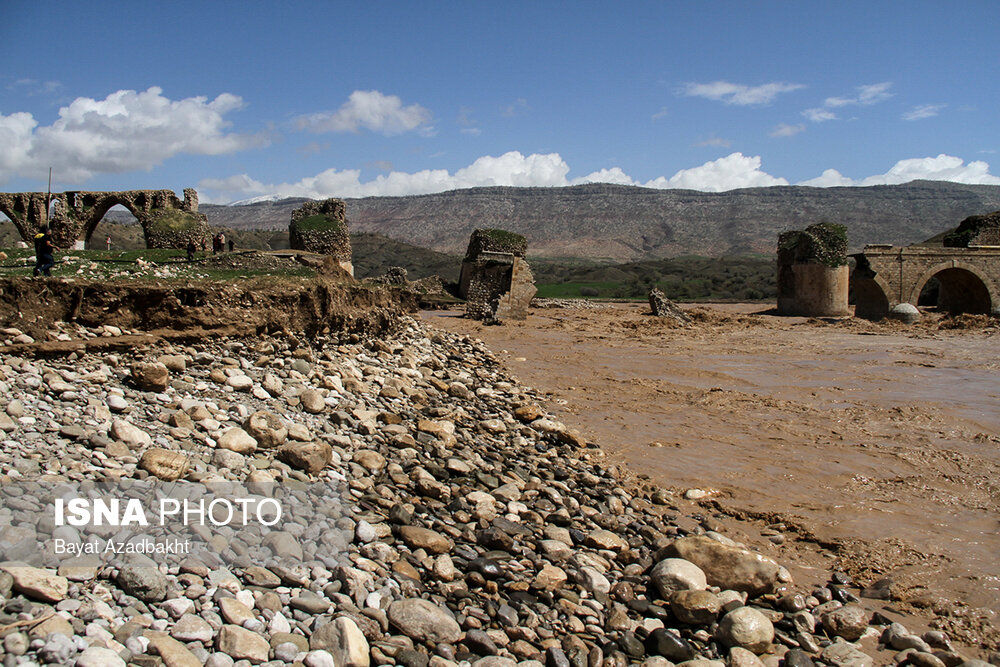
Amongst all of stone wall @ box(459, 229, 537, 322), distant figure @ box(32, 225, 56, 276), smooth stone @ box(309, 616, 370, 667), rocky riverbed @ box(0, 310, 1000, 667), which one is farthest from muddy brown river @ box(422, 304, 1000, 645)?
distant figure @ box(32, 225, 56, 276)

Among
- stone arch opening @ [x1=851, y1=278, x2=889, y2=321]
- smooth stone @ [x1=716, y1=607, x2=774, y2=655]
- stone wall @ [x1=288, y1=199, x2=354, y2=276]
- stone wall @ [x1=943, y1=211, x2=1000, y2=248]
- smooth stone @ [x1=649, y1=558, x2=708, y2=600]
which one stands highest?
stone wall @ [x1=943, y1=211, x2=1000, y2=248]

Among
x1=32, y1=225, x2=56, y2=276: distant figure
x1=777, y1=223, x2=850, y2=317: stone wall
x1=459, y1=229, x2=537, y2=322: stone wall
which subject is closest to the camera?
x1=32, y1=225, x2=56, y2=276: distant figure

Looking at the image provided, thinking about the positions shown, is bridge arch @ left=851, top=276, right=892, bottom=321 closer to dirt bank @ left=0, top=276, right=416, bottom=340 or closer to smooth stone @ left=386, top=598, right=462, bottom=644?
dirt bank @ left=0, top=276, right=416, bottom=340

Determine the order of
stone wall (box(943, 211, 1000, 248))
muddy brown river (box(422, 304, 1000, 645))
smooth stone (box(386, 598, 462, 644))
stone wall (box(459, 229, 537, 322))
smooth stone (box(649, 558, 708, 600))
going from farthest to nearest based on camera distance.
Result: stone wall (box(943, 211, 1000, 248)) < stone wall (box(459, 229, 537, 322)) < muddy brown river (box(422, 304, 1000, 645)) < smooth stone (box(649, 558, 708, 600)) < smooth stone (box(386, 598, 462, 644))

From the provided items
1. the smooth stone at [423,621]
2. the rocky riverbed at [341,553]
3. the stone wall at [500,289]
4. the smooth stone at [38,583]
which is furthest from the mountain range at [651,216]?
the smooth stone at [38,583]

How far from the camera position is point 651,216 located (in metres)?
100

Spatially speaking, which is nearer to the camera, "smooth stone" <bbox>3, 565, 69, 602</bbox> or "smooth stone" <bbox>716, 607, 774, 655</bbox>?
"smooth stone" <bbox>3, 565, 69, 602</bbox>

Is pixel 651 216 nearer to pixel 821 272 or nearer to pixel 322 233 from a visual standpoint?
pixel 821 272

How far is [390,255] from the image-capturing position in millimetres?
49188

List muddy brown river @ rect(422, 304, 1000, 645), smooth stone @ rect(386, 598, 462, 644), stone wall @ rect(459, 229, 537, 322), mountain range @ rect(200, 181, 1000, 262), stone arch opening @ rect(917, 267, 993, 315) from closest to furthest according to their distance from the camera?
smooth stone @ rect(386, 598, 462, 644), muddy brown river @ rect(422, 304, 1000, 645), stone wall @ rect(459, 229, 537, 322), stone arch opening @ rect(917, 267, 993, 315), mountain range @ rect(200, 181, 1000, 262)

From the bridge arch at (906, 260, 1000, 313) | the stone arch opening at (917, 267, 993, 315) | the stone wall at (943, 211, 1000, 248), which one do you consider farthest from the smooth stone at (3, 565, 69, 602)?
the stone wall at (943, 211, 1000, 248)

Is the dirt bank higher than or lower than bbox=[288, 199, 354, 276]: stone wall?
lower

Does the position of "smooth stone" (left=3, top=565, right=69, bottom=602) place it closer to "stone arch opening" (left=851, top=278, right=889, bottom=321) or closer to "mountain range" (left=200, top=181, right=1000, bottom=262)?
"stone arch opening" (left=851, top=278, right=889, bottom=321)

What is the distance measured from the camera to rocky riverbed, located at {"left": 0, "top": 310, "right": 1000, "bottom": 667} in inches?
103
